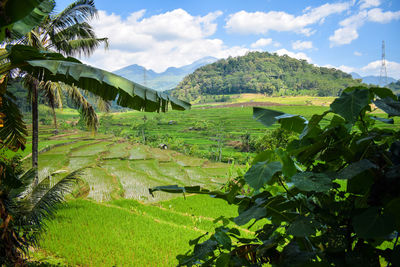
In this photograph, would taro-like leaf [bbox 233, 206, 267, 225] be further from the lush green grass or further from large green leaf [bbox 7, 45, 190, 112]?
the lush green grass

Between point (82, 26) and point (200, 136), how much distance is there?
60.6 ft

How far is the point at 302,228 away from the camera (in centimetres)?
40

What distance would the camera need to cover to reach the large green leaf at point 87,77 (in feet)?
5.08

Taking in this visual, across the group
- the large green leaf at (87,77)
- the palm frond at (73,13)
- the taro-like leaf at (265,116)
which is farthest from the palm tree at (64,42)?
the taro-like leaf at (265,116)

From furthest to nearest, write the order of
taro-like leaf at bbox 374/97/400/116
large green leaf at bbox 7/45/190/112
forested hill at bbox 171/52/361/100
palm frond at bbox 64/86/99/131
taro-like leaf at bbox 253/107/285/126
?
forested hill at bbox 171/52/361/100, palm frond at bbox 64/86/99/131, large green leaf at bbox 7/45/190/112, taro-like leaf at bbox 253/107/285/126, taro-like leaf at bbox 374/97/400/116

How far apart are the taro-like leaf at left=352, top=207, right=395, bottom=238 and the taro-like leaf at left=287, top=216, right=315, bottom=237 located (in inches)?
2.5

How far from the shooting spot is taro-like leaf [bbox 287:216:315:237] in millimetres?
387

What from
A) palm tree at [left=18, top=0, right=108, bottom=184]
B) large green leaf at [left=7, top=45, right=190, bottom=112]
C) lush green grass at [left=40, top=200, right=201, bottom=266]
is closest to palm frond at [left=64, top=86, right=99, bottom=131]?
palm tree at [left=18, top=0, right=108, bottom=184]

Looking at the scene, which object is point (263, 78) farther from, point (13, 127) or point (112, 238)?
point (13, 127)

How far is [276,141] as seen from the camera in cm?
1119

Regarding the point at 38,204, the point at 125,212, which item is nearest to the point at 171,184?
the point at 125,212

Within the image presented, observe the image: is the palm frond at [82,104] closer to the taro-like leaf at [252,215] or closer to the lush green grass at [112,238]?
the lush green grass at [112,238]

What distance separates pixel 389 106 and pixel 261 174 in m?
0.28

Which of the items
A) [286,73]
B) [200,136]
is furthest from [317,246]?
[286,73]
